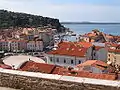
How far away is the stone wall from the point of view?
4.83 meters

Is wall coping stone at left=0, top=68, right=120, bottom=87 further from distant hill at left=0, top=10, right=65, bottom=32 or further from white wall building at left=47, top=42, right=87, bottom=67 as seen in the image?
distant hill at left=0, top=10, right=65, bottom=32

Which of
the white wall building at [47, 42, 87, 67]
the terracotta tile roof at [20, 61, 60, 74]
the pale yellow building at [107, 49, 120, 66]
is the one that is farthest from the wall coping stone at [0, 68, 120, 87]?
the pale yellow building at [107, 49, 120, 66]

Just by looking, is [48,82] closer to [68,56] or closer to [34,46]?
[68,56]

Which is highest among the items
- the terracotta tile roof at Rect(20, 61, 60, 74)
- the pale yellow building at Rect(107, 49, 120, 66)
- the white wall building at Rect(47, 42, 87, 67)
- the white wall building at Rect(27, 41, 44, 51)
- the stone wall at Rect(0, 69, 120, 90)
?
the stone wall at Rect(0, 69, 120, 90)

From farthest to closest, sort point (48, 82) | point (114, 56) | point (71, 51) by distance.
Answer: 1. point (114, 56)
2. point (71, 51)
3. point (48, 82)

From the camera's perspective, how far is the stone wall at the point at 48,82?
483cm

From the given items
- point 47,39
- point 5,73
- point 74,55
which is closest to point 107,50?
point 74,55

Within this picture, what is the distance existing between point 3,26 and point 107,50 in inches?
3389

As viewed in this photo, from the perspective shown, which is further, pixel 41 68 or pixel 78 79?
pixel 41 68

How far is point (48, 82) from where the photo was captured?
17.2 ft

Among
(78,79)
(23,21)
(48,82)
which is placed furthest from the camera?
(23,21)

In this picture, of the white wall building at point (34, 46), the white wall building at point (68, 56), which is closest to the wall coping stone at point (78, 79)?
the white wall building at point (68, 56)

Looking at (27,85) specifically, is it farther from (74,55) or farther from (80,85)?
(74,55)

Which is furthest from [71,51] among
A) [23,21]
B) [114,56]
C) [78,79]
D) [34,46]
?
[23,21]
